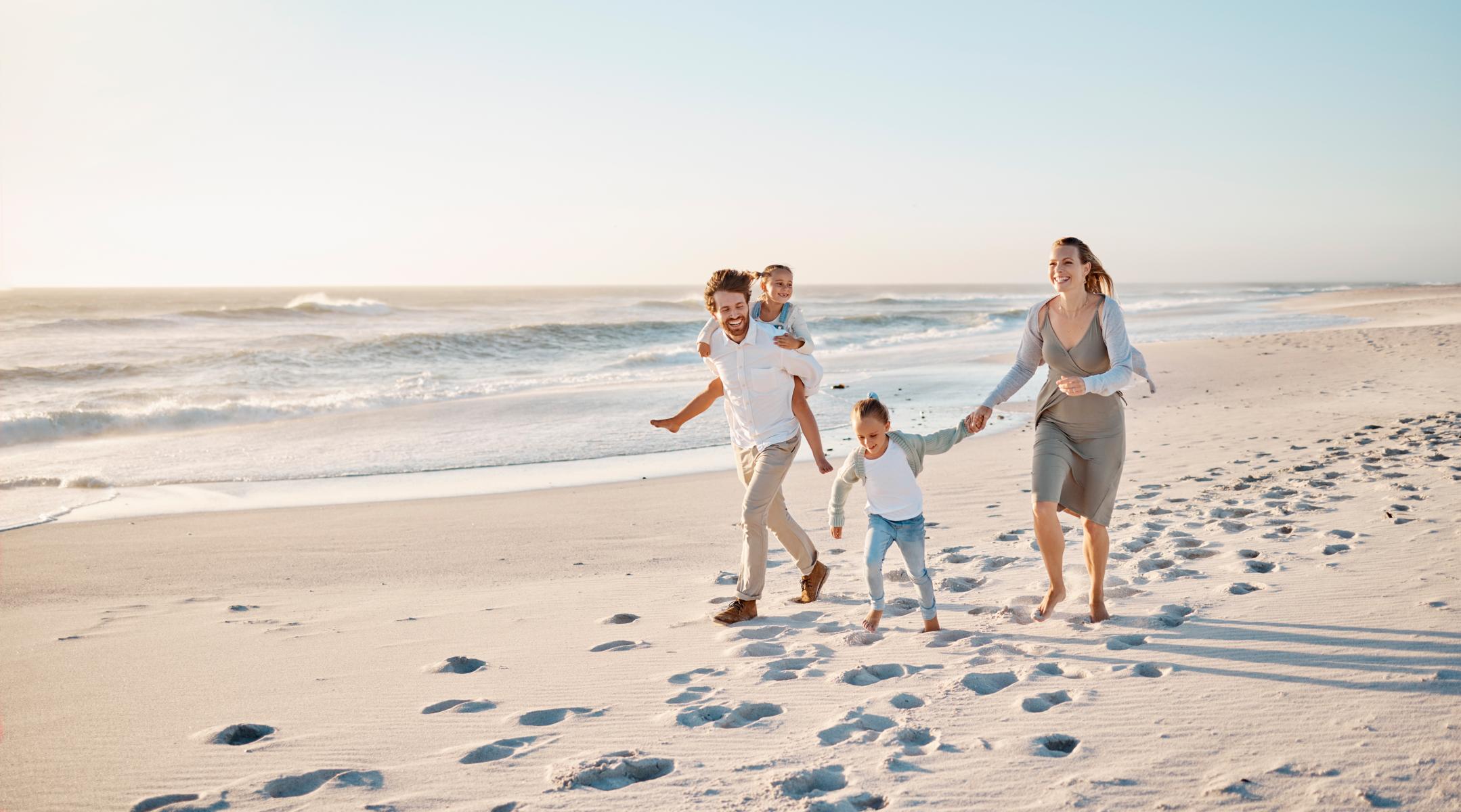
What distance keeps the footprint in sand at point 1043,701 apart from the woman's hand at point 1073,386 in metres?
1.27

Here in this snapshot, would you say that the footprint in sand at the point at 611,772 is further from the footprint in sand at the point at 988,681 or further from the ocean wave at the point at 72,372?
the ocean wave at the point at 72,372

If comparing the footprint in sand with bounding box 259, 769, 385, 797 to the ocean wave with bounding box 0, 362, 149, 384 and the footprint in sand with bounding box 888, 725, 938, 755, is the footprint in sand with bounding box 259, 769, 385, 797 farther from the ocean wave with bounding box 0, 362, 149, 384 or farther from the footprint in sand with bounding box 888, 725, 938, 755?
the ocean wave with bounding box 0, 362, 149, 384

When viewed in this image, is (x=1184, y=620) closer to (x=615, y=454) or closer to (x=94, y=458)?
(x=615, y=454)

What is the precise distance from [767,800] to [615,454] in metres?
8.32

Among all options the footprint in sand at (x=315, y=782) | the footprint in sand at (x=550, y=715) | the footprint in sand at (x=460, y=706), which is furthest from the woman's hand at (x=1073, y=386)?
the footprint in sand at (x=315, y=782)

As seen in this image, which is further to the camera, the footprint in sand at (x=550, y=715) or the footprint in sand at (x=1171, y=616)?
the footprint in sand at (x=1171, y=616)

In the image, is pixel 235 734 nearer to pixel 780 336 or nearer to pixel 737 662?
pixel 737 662

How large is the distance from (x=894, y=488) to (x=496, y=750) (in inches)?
81.0

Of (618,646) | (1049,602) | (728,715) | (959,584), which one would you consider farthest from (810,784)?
(959,584)

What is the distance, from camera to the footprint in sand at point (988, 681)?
3604 millimetres

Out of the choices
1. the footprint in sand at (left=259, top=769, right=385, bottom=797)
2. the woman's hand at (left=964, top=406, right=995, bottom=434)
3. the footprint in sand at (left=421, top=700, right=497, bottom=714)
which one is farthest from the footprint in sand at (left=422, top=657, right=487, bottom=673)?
the woman's hand at (left=964, top=406, right=995, bottom=434)

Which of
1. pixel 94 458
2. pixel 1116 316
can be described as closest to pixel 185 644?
pixel 1116 316

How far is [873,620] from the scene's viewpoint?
4430mm

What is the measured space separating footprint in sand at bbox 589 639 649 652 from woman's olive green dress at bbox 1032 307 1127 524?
2.06 meters
